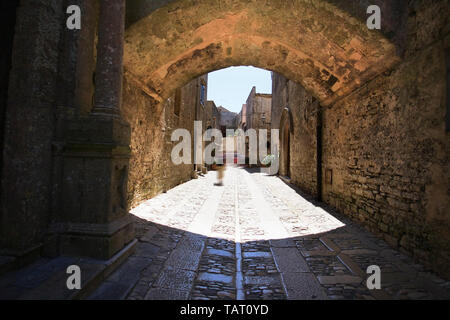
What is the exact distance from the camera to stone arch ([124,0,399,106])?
3820 mm

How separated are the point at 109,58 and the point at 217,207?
4.19m

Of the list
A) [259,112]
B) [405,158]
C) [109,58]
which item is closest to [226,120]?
[259,112]

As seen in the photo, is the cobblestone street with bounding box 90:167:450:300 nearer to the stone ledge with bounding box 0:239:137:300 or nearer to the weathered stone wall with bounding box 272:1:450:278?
the stone ledge with bounding box 0:239:137:300

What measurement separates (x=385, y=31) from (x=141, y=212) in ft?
18.4

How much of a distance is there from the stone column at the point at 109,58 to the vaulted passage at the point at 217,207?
0.02m

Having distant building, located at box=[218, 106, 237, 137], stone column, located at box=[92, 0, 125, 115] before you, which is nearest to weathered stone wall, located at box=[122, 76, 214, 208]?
stone column, located at box=[92, 0, 125, 115]

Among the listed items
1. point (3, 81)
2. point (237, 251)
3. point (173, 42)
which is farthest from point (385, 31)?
point (3, 81)

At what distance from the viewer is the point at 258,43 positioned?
5.11 metres

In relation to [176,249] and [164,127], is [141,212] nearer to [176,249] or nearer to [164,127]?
[176,249]

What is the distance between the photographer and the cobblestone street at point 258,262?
2.31 metres

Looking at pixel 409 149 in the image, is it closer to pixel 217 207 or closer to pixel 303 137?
pixel 217 207

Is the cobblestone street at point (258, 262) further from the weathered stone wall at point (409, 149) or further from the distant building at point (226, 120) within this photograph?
the distant building at point (226, 120)

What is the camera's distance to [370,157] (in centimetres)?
442

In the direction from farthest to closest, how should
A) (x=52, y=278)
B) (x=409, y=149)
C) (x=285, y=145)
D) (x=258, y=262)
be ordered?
(x=285, y=145) < (x=409, y=149) < (x=258, y=262) < (x=52, y=278)
